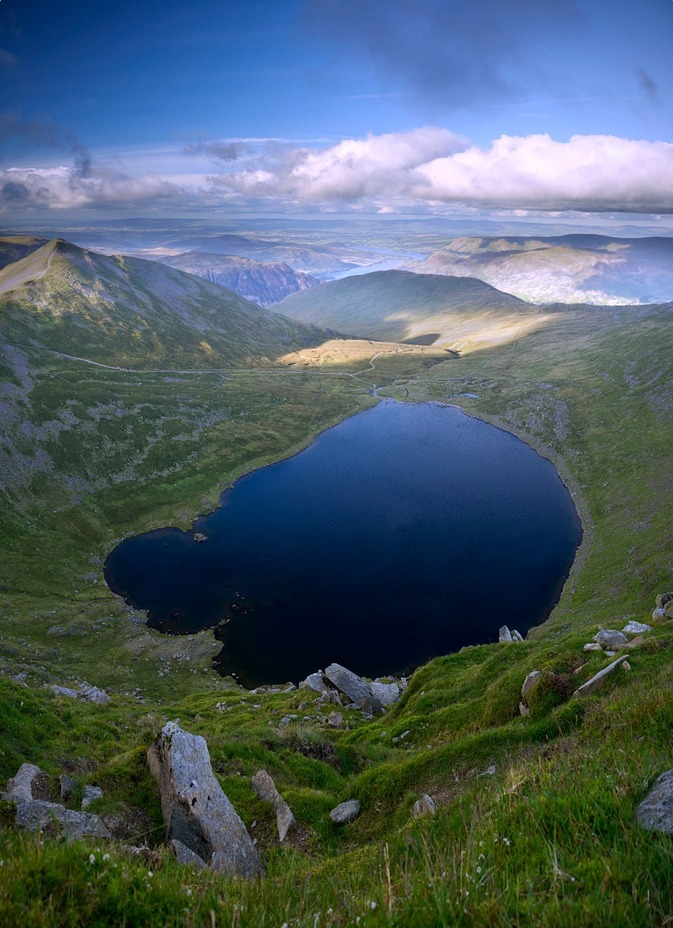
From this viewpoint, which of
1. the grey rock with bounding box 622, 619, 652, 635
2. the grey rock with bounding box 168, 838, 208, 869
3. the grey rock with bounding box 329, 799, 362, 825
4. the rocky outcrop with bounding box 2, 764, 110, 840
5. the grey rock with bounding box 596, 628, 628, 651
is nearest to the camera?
the rocky outcrop with bounding box 2, 764, 110, 840

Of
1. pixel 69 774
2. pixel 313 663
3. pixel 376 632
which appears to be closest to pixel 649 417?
pixel 376 632

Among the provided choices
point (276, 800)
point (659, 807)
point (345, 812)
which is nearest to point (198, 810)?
point (276, 800)

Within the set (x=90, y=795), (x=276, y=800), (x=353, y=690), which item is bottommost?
(x=353, y=690)

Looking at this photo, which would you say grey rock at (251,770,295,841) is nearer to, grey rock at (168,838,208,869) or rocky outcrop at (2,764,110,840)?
grey rock at (168,838,208,869)

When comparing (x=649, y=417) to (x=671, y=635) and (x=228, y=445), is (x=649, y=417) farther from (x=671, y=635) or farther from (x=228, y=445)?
(x=671, y=635)

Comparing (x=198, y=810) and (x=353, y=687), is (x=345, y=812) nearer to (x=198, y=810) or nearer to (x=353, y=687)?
(x=198, y=810)

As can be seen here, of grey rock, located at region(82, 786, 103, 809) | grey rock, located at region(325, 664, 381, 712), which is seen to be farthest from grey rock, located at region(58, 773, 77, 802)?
grey rock, located at region(325, 664, 381, 712)

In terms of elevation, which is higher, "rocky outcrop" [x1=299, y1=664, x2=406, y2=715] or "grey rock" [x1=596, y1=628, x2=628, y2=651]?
"grey rock" [x1=596, y1=628, x2=628, y2=651]
